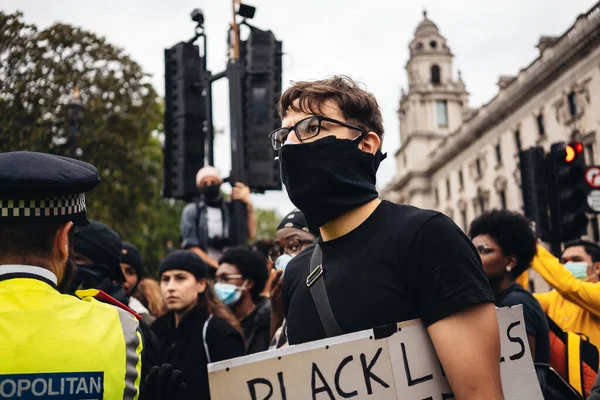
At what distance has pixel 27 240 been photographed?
2.03 m

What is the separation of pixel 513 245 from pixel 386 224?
96.7 inches

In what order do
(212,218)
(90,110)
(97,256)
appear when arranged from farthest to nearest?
1. (90,110)
2. (212,218)
3. (97,256)

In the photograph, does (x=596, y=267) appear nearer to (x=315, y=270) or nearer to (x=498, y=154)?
(x=315, y=270)

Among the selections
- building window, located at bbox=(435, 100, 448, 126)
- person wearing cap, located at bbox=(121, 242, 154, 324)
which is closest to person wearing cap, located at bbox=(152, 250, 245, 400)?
person wearing cap, located at bbox=(121, 242, 154, 324)

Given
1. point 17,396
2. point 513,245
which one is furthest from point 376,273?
point 513,245

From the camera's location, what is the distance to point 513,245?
4.32 meters

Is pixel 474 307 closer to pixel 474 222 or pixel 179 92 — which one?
pixel 474 222

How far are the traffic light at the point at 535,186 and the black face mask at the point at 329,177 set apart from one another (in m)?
6.50

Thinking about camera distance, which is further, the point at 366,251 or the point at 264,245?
the point at 264,245

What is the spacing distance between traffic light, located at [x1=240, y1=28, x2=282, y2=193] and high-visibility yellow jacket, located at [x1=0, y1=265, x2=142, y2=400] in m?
5.55

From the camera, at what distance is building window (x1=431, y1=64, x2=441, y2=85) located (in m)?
70.1

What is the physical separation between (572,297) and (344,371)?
314 cm

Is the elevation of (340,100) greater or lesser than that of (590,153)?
lesser

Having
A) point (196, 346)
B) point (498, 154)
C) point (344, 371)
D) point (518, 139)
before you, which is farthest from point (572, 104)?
point (344, 371)
